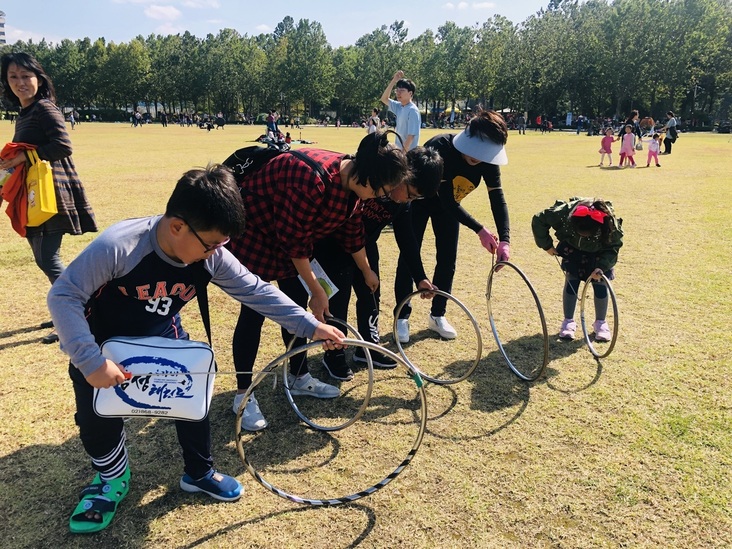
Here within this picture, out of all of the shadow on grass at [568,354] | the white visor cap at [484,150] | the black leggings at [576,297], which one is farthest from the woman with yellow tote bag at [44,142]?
the black leggings at [576,297]

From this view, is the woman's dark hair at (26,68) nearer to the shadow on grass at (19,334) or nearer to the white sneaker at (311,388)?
the shadow on grass at (19,334)

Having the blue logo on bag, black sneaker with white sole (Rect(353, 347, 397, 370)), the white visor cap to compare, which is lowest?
black sneaker with white sole (Rect(353, 347, 397, 370))

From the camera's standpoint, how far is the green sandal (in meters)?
2.59

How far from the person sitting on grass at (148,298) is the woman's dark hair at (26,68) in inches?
104

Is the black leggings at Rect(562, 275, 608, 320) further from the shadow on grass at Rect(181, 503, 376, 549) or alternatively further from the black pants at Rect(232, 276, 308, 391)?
the shadow on grass at Rect(181, 503, 376, 549)

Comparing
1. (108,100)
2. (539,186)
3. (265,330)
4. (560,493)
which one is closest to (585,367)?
(560,493)

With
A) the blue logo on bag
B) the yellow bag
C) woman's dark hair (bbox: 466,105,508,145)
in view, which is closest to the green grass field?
the blue logo on bag

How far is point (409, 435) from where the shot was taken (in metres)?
3.52

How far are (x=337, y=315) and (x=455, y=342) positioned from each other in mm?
1396

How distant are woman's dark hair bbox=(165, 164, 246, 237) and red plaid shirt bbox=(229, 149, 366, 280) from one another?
816 mm

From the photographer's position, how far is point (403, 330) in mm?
4973

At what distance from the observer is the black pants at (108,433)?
246cm

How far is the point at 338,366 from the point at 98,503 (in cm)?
202

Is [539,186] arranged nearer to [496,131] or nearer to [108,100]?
[496,131]
